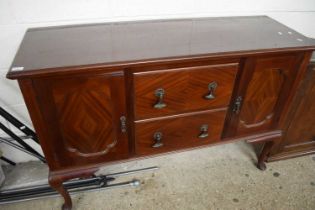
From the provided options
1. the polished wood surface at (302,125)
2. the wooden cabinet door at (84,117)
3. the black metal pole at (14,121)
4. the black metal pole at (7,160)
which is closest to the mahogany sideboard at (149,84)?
the wooden cabinet door at (84,117)

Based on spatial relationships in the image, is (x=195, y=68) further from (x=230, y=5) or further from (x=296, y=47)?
(x=230, y=5)

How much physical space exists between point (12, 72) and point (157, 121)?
55 cm

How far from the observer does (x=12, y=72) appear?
0.73m

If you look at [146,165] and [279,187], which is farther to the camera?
[146,165]

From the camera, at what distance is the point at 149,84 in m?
0.89

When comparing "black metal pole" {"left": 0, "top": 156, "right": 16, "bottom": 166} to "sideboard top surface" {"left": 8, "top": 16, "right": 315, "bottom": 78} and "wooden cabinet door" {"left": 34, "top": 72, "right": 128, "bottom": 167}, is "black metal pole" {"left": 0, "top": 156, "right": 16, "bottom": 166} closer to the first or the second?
"wooden cabinet door" {"left": 34, "top": 72, "right": 128, "bottom": 167}

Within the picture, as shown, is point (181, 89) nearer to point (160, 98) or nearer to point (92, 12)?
point (160, 98)

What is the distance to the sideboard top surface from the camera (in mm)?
830

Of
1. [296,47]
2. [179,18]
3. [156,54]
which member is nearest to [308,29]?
[296,47]

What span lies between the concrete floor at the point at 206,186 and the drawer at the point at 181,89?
1.96 ft

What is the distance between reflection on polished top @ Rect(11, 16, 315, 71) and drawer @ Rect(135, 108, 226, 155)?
0.96 feet

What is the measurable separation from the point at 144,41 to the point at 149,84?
206mm

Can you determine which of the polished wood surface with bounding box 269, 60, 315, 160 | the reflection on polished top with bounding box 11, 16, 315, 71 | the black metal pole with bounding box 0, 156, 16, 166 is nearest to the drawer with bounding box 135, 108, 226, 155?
the reflection on polished top with bounding box 11, 16, 315, 71

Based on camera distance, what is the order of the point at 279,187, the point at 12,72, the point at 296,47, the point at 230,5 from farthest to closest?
the point at 279,187 < the point at 230,5 < the point at 296,47 < the point at 12,72
